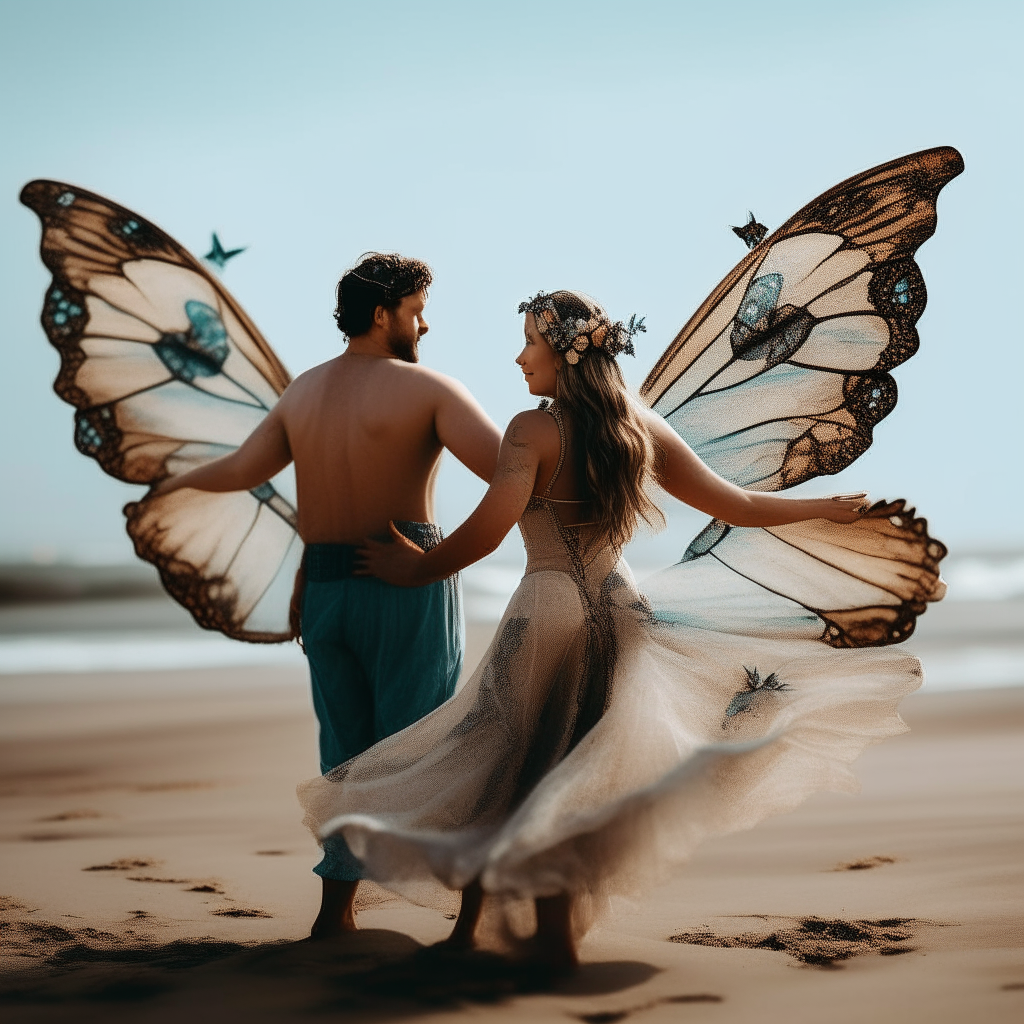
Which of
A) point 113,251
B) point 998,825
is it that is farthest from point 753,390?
point 998,825

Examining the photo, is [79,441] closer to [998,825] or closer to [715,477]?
[715,477]

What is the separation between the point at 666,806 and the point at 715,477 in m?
0.92

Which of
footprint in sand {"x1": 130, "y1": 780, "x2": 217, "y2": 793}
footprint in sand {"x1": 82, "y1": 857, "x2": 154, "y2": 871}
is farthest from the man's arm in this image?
footprint in sand {"x1": 130, "y1": 780, "x2": 217, "y2": 793}

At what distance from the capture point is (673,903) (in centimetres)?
396

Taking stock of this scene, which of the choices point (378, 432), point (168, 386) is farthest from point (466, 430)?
point (168, 386)

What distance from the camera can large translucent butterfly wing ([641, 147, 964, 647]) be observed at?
3318 millimetres

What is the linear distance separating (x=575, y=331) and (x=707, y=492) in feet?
1.71

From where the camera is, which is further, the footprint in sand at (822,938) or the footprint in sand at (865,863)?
the footprint in sand at (865,863)

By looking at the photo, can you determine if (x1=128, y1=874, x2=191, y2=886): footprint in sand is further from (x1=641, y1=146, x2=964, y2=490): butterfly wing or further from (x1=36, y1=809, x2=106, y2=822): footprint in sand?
(x1=641, y1=146, x2=964, y2=490): butterfly wing

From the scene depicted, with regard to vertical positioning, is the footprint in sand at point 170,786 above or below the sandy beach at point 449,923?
above

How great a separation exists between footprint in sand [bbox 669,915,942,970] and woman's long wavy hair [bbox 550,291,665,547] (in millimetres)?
1195

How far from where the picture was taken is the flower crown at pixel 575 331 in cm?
296

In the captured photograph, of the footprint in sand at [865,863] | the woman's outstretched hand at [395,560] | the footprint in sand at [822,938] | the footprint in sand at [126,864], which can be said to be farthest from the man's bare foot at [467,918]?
the footprint in sand at [126,864]

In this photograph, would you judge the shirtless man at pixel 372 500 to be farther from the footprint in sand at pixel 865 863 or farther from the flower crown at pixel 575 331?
the footprint in sand at pixel 865 863
